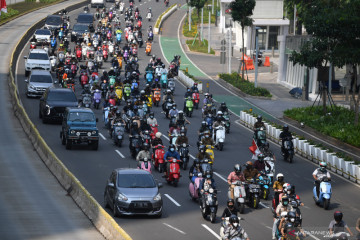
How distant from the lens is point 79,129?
38375 millimetres

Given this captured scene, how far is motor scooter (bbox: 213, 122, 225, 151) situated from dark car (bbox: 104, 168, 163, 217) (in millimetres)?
12881

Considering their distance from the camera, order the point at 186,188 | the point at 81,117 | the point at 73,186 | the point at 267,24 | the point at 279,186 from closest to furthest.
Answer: the point at 279,186 → the point at 73,186 → the point at 186,188 → the point at 81,117 → the point at 267,24

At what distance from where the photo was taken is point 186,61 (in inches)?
3196

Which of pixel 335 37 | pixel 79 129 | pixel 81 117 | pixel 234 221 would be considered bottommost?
pixel 79 129

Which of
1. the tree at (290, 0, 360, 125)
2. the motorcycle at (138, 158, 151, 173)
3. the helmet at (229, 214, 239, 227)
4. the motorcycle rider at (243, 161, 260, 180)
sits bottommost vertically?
the motorcycle at (138, 158, 151, 173)

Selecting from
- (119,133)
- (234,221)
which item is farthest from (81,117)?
(234,221)

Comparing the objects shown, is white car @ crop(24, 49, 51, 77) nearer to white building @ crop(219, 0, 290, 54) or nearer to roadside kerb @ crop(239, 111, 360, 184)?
roadside kerb @ crop(239, 111, 360, 184)

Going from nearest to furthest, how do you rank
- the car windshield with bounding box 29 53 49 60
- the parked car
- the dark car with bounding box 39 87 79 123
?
1. the dark car with bounding box 39 87 79 123
2. the parked car
3. the car windshield with bounding box 29 53 49 60

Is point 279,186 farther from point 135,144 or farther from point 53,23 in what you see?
point 53,23

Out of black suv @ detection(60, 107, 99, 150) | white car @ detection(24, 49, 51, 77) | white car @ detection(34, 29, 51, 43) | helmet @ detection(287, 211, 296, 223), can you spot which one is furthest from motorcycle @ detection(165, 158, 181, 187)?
white car @ detection(34, 29, 51, 43)

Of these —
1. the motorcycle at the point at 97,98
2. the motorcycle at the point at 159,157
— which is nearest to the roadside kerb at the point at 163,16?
the motorcycle at the point at 97,98

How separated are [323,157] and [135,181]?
13.4 meters

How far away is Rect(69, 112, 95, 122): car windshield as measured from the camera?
129ft

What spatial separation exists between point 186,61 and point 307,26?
32449 millimetres
